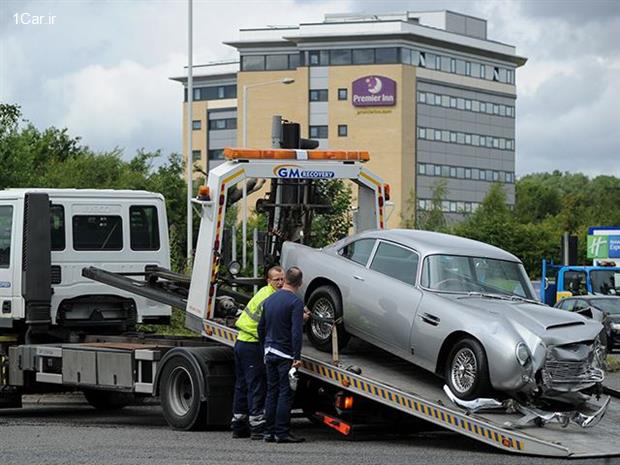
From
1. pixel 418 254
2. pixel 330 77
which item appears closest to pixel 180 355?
pixel 418 254

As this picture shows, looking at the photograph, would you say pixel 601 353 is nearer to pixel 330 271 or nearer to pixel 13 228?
pixel 330 271

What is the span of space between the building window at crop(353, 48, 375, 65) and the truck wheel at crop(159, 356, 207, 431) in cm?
9503

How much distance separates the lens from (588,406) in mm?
14445

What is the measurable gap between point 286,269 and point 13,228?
382 cm

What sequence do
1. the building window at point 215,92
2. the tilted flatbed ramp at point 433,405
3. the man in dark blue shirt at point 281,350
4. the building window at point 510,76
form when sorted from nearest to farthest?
the tilted flatbed ramp at point 433,405
the man in dark blue shirt at point 281,350
the building window at point 510,76
the building window at point 215,92

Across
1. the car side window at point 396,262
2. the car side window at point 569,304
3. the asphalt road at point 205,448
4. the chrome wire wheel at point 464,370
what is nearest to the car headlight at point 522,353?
the chrome wire wheel at point 464,370

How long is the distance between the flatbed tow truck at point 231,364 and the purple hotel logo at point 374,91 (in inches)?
3614

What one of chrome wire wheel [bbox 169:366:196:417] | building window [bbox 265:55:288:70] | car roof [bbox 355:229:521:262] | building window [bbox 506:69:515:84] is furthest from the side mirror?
building window [bbox 506:69:515:84]

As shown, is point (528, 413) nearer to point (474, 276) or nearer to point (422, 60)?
point (474, 276)

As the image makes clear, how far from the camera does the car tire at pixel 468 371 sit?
45.3 feet

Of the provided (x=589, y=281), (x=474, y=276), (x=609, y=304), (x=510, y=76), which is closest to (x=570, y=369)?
(x=474, y=276)

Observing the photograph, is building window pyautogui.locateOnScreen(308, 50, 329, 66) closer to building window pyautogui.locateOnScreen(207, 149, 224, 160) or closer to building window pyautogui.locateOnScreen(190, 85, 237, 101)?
building window pyautogui.locateOnScreen(190, 85, 237, 101)

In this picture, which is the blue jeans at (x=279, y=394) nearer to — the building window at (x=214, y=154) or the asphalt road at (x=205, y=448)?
the asphalt road at (x=205, y=448)

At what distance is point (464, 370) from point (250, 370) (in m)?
2.46
